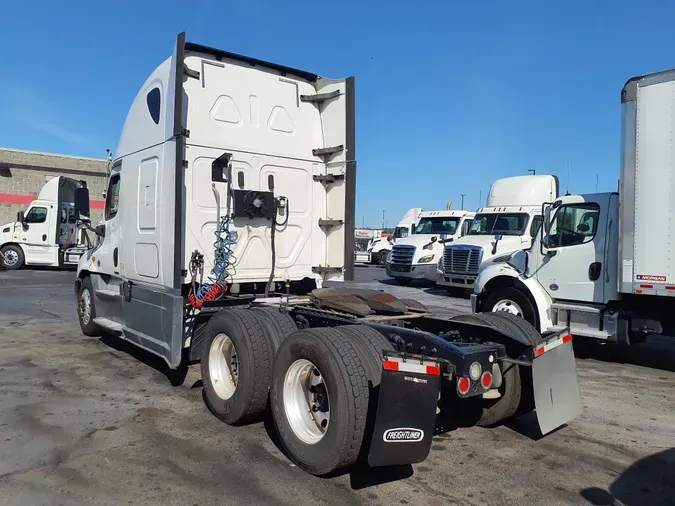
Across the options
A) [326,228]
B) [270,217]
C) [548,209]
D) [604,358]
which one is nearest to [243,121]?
[270,217]

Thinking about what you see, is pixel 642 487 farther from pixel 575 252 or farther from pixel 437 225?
pixel 437 225

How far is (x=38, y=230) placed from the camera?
74.0ft

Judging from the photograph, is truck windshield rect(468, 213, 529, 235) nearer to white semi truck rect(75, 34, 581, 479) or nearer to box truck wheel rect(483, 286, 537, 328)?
box truck wheel rect(483, 286, 537, 328)

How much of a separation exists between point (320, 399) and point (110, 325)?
13.9 feet

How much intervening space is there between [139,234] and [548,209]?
20.1 feet

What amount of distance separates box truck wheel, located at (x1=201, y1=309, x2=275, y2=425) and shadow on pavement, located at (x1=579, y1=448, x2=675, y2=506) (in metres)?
2.63

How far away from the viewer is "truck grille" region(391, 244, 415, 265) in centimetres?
1988

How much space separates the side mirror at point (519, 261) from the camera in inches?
356

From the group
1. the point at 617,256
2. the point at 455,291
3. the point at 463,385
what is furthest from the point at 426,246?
the point at 463,385

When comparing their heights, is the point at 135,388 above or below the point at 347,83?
below

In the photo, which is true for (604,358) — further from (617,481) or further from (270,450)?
(270,450)

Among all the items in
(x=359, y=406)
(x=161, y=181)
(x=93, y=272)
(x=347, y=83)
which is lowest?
(x=359, y=406)

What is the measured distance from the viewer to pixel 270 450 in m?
4.50

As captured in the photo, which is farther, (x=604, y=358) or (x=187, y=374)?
(x=604, y=358)
